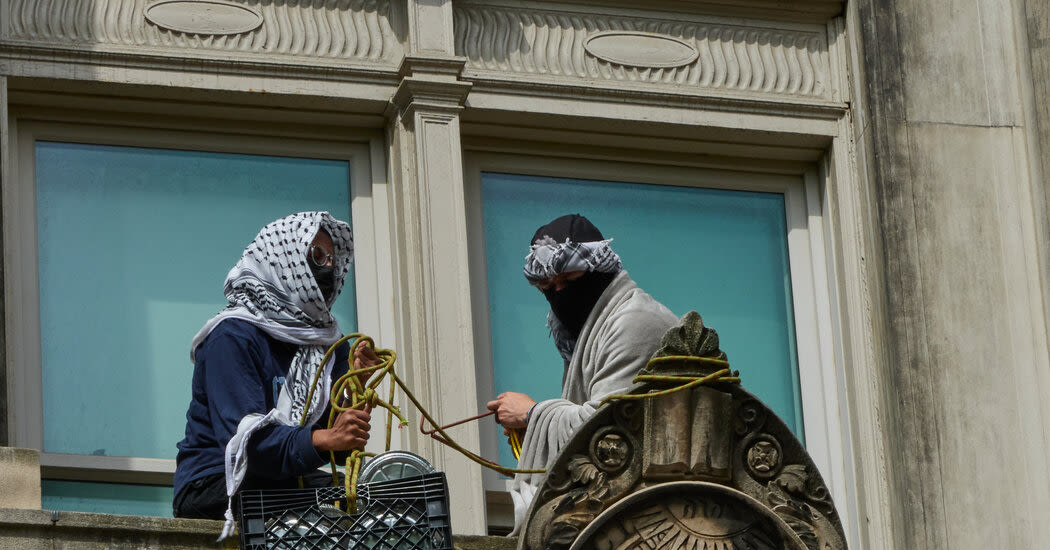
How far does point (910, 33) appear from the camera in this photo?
15.1 metres

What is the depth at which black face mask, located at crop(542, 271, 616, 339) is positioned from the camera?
12555 mm

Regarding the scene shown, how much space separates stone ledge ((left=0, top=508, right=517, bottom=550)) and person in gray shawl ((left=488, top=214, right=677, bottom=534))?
Answer: 134cm

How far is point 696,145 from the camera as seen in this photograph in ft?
49.8

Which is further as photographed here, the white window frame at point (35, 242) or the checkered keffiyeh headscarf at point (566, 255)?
the white window frame at point (35, 242)

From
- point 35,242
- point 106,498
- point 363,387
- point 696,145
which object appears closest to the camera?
point 363,387

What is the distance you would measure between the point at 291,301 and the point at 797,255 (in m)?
3.83

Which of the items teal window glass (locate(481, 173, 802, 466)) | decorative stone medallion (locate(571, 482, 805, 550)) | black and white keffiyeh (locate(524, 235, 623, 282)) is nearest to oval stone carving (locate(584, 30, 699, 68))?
teal window glass (locate(481, 173, 802, 466))

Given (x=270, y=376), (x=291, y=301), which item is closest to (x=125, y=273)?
(x=291, y=301)

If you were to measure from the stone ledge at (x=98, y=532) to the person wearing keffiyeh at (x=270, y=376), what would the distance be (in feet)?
0.46

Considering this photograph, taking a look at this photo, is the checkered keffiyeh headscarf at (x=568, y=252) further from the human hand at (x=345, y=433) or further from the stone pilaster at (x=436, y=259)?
the human hand at (x=345, y=433)

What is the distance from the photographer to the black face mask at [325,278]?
12.2 m

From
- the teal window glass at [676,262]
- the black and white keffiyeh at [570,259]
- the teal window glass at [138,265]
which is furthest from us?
the teal window glass at [676,262]

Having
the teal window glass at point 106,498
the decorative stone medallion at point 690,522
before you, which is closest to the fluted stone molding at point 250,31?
the teal window glass at point 106,498

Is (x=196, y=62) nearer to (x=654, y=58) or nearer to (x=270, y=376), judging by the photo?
(x=654, y=58)
